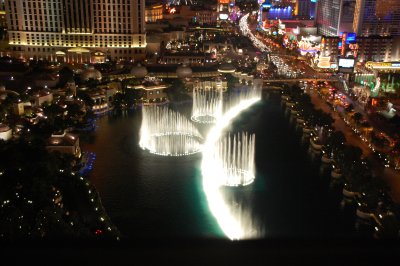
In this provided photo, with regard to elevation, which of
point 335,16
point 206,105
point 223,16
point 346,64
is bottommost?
point 206,105

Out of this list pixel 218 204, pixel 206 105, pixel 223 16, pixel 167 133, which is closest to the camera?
pixel 218 204

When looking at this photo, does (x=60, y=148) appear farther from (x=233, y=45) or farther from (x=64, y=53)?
(x=233, y=45)

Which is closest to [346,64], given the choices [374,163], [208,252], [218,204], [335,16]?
[335,16]

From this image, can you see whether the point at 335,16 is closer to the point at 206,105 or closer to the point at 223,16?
the point at 223,16

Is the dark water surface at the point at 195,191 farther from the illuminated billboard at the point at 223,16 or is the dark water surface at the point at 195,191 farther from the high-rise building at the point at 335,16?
the illuminated billboard at the point at 223,16

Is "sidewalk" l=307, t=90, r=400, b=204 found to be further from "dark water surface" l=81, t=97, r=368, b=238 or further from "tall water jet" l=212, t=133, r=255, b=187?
"tall water jet" l=212, t=133, r=255, b=187

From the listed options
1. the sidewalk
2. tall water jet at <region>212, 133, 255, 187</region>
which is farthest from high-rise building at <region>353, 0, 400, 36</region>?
tall water jet at <region>212, 133, 255, 187</region>

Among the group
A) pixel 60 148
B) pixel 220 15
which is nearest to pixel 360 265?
pixel 60 148

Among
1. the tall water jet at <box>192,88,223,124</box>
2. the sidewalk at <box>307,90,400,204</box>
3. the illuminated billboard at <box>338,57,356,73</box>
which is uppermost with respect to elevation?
the illuminated billboard at <box>338,57,356,73</box>
